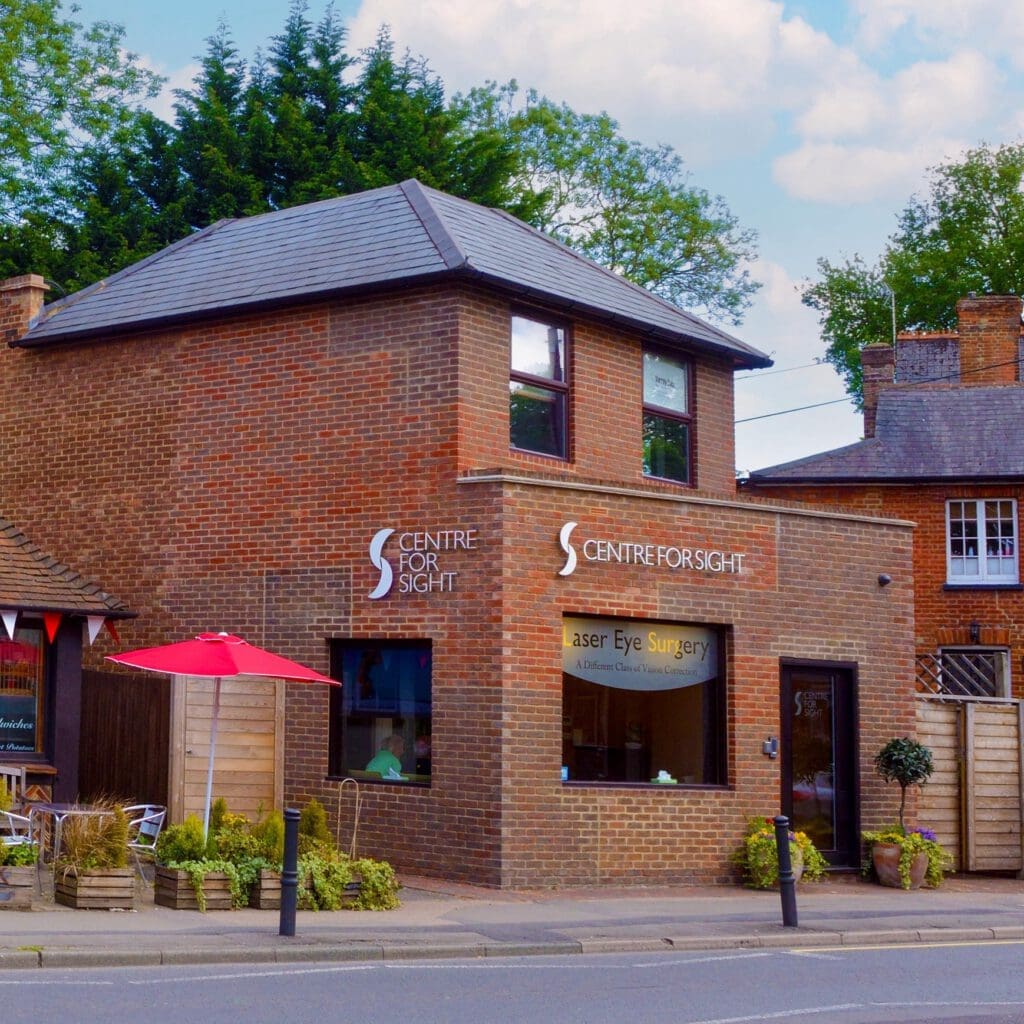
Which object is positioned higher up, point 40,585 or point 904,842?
point 40,585

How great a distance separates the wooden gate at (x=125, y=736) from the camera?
1730 centimetres

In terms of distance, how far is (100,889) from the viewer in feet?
43.1

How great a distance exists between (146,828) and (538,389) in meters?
6.64

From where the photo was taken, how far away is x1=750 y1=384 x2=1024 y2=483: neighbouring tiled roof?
1174 inches

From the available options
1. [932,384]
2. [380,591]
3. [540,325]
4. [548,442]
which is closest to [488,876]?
[380,591]

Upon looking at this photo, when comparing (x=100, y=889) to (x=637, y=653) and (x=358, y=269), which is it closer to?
(x=637, y=653)

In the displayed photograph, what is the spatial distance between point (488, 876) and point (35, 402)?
30.0 feet

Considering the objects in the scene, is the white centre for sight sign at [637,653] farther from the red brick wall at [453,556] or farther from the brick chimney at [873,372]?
the brick chimney at [873,372]

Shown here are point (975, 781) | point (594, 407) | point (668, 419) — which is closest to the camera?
point (594, 407)

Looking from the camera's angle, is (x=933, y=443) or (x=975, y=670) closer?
(x=975, y=670)

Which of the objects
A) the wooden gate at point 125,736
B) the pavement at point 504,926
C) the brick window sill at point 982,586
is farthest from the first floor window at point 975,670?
the wooden gate at point 125,736

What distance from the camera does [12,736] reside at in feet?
56.2

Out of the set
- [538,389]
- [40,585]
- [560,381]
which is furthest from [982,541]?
[40,585]

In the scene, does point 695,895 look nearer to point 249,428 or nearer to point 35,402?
point 249,428
